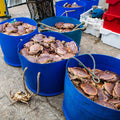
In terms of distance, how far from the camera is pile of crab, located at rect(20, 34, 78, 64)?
1.95m

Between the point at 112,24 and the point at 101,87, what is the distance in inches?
79.3

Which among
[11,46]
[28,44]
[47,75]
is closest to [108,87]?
[47,75]

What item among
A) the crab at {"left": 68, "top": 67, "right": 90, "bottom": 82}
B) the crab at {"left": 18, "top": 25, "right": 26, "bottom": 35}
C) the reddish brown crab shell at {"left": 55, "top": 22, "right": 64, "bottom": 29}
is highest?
the crab at {"left": 18, "top": 25, "right": 26, "bottom": 35}

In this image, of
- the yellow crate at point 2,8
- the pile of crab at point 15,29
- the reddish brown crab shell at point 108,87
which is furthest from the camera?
the yellow crate at point 2,8

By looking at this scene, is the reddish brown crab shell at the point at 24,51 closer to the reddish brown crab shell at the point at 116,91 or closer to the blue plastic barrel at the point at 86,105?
the blue plastic barrel at the point at 86,105

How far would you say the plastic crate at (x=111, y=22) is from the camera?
301 centimetres

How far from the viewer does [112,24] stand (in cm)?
315

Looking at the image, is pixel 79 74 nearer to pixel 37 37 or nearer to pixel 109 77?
pixel 109 77

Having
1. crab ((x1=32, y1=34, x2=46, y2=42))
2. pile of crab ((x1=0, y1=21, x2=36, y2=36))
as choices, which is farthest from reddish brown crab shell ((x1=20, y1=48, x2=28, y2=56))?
pile of crab ((x1=0, y1=21, x2=36, y2=36))

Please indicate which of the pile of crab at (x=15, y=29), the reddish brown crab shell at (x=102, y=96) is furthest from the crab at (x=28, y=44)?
the reddish brown crab shell at (x=102, y=96)

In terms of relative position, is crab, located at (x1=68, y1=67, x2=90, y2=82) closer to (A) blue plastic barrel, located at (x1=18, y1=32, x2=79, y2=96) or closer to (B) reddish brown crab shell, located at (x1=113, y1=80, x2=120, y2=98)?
(A) blue plastic barrel, located at (x1=18, y1=32, x2=79, y2=96)

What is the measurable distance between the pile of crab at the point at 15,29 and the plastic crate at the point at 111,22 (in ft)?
5.57

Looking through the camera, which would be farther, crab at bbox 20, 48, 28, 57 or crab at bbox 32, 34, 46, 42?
crab at bbox 32, 34, 46, 42

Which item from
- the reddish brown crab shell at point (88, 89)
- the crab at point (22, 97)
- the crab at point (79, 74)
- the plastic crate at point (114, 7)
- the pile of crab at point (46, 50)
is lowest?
the crab at point (22, 97)
